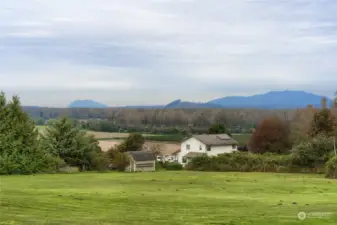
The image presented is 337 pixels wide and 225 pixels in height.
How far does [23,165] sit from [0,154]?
1.88m

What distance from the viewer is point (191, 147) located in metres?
83.1

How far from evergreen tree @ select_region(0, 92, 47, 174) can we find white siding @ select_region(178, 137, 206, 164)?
140ft

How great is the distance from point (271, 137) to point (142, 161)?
23.3 m

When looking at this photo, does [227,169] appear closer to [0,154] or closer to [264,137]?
[0,154]

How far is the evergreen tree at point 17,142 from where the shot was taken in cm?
3709

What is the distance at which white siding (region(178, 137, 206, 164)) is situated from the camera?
80.9m

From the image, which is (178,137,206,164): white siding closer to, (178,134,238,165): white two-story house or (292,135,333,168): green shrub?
(178,134,238,165): white two-story house

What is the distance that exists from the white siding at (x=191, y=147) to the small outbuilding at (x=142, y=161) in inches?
552

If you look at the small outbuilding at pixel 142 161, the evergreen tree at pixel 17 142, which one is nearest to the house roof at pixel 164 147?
the small outbuilding at pixel 142 161

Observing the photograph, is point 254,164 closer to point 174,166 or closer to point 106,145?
point 174,166

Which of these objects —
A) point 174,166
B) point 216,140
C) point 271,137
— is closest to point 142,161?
point 174,166

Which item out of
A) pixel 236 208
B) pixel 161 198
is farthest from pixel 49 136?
pixel 236 208

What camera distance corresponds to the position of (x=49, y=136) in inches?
1858

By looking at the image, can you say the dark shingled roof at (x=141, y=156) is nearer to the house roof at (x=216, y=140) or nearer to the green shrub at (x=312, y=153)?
the house roof at (x=216, y=140)
